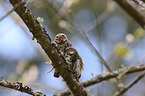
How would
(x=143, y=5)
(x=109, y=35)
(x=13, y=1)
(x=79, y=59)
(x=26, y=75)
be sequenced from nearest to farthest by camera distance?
(x=13, y=1), (x=79, y=59), (x=143, y=5), (x=26, y=75), (x=109, y=35)

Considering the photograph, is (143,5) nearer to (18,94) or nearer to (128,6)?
(128,6)

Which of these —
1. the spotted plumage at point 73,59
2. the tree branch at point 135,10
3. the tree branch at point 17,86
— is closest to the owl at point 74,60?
the spotted plumage at point 73,59

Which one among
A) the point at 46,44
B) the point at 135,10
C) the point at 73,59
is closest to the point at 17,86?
the point at 46,44

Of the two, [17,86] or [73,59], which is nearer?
[17,86]

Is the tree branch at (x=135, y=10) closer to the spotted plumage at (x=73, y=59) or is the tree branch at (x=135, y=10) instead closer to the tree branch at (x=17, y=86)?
the spotted plumage at (x=73, y=59)

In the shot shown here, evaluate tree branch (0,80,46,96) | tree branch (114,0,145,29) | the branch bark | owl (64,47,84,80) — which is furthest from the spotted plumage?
tree branch (114,0,145,29)

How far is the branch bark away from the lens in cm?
177

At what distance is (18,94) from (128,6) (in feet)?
6.41

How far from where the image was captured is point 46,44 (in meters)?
1.89

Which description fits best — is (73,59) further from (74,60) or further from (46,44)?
(46,44)

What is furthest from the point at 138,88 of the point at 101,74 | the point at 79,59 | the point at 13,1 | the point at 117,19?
the point at 13,1

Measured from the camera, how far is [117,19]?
11.1 m

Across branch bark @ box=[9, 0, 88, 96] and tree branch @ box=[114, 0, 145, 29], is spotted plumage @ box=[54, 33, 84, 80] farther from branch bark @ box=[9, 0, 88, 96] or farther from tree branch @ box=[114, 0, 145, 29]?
tree branch @ box=[114, 0, 145, 29]

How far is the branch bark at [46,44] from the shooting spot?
69.9 inches
